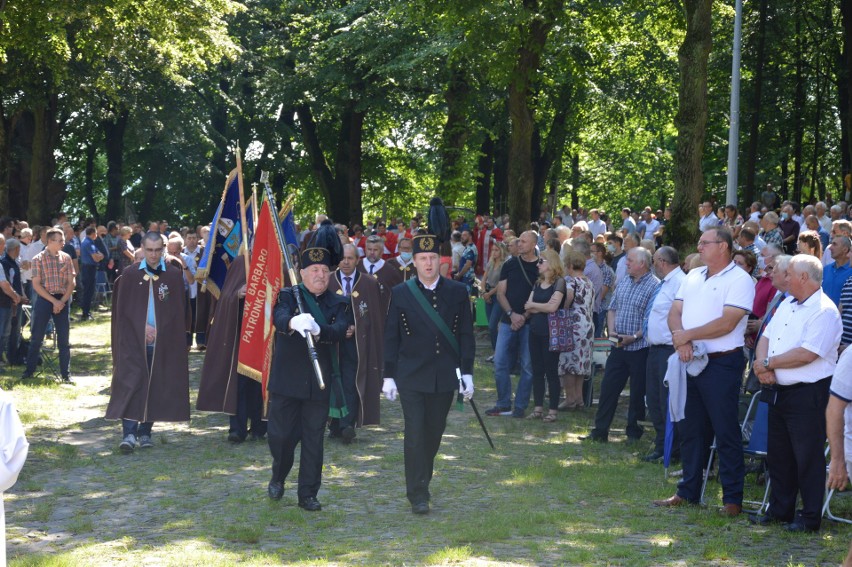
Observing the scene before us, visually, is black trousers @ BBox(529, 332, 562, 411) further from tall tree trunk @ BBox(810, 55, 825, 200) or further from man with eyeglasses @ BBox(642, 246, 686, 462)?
tall tree trunk @ BBox(810, 55, 825, 200)

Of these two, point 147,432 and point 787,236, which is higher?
point 787,236

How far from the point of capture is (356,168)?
40812mm

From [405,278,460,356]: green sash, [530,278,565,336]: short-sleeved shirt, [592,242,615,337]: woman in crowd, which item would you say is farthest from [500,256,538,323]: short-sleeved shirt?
[405,278,460,356]: green sash

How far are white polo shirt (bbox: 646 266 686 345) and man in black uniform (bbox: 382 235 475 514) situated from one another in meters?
2.49

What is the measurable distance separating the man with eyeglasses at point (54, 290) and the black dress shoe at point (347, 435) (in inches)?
220

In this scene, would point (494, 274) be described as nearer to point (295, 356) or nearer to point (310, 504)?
point (295, 356)

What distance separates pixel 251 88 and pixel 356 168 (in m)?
5.96

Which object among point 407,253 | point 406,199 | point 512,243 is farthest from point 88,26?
point 406,199

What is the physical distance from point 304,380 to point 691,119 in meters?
10.1

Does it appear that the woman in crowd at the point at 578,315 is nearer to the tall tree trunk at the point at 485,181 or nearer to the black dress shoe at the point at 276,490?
the black dress shoe at the point at 276,490

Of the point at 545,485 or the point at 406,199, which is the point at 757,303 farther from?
the point at 406,199

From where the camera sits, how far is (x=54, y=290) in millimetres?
15938

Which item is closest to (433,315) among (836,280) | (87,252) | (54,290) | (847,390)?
(847,390)

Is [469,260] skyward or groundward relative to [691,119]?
groundward
